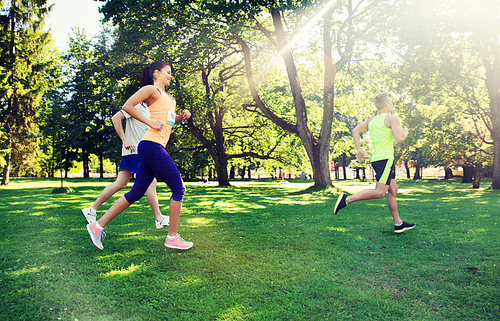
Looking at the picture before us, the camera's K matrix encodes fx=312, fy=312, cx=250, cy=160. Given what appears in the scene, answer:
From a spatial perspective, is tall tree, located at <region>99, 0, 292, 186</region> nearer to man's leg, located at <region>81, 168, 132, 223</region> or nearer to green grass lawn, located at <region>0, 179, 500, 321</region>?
man's leg, located at <region>81, 168, 132, 223</region>

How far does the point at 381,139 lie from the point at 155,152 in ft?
11.6

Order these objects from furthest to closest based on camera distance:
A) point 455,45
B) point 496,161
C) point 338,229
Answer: point 496,161
point 455,45
point 338,229

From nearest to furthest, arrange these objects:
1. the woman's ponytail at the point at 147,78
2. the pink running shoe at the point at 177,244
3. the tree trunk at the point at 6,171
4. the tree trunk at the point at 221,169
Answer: the pink running shoe at the point at 177,244 < the woman's ponytail at the point at 147,78 < the tree trunk at the point at 6,171 < the tree trunk at the point at 221,169

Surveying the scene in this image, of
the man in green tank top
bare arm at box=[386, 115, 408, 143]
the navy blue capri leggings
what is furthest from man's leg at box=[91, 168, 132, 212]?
bare arm at box=[386, 115, 408, 143]

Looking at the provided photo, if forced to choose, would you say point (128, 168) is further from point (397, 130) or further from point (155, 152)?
point (397, 130)

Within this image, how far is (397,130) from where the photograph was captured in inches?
190

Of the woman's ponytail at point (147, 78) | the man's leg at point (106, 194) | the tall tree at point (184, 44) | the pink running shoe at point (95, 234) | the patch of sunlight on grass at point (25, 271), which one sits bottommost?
the patch of sunlight on grass at point (25, 271)

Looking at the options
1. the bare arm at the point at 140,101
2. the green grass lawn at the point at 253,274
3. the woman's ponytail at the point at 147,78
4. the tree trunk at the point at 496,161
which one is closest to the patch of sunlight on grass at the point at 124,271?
the green grass lawn at the point at 253,274

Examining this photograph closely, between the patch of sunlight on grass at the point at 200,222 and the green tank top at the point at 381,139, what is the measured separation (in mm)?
3327

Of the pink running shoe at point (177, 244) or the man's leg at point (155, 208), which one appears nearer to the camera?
the pink running shoe at point (177, 244)

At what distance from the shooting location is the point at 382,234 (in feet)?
16.8

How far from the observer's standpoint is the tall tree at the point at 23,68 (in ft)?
77.6

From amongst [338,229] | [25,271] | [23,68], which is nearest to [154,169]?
[25,271]

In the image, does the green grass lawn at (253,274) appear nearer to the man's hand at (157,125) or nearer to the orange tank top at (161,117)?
the orange tank top at (161,117)
